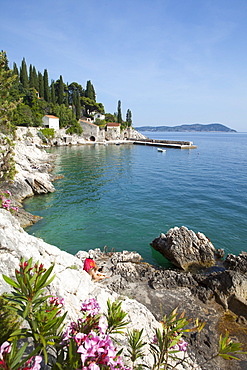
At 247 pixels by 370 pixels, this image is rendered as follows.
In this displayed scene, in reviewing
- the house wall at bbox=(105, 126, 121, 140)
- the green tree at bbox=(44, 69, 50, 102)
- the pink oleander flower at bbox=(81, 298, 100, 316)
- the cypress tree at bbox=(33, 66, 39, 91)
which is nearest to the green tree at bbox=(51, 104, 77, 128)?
the green tree at bbox=(44, 69, 50, 102)

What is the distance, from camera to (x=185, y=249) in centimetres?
1219

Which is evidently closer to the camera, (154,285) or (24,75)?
(154,285)

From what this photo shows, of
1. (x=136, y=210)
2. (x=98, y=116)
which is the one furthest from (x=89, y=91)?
(x=136, y=210)

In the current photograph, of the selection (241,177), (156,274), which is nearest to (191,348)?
(156,274)

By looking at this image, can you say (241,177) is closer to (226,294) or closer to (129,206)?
(129,206)

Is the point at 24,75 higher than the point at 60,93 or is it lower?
higher

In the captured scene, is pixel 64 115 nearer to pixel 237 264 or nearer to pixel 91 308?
pixel 237 264

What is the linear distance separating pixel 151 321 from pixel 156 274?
12.1 ft

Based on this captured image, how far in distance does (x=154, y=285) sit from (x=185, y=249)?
364 cm

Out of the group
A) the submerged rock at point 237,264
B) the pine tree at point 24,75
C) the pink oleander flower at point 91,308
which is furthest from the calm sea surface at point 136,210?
the pine tree at point 24,75

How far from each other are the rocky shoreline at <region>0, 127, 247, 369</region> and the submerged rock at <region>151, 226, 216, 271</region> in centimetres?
5

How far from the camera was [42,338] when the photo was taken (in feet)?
8.05

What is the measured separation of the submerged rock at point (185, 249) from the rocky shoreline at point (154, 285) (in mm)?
52

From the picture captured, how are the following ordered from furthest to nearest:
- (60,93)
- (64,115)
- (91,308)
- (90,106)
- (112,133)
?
(90,106) → (112,133) → (60,93) → (64,115) → (91,308)
